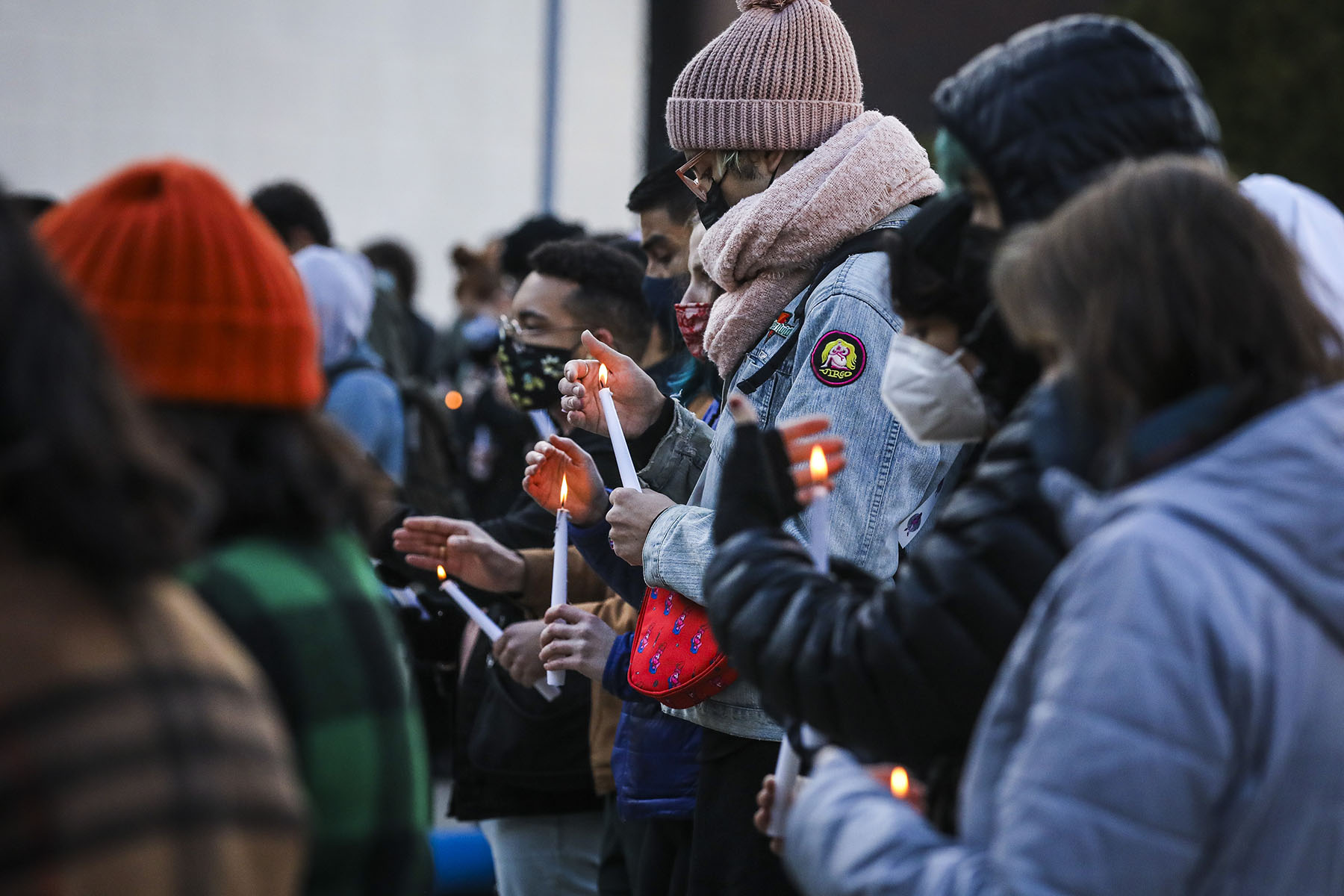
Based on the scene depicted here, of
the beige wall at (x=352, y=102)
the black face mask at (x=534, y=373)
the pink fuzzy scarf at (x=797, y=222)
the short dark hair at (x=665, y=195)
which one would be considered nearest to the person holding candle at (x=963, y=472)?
the pink fuzzy scarf at (x=797, y=222)

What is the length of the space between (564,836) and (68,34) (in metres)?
10.4

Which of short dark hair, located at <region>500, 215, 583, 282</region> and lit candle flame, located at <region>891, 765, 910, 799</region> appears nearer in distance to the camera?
lit candle flame, located at <region>891, 765, 910, 799</region>

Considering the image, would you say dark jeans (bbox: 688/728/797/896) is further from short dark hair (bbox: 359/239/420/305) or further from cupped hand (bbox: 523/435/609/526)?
short dark hair (bbox: 359/239/420/305)

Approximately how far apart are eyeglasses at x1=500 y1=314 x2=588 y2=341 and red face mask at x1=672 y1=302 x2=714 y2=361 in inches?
30.6

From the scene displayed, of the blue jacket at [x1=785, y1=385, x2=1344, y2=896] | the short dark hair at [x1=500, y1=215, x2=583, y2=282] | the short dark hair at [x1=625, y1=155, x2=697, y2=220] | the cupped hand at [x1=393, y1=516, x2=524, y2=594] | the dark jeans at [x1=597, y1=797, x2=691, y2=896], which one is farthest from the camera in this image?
the short dark hair at [x1=500, y1=215, x2=583, y2=282]

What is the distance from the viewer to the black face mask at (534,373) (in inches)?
149

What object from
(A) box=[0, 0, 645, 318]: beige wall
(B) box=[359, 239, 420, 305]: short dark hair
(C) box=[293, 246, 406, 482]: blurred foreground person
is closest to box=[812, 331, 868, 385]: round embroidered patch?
(C) box=[293, 246, 406, 482]: blurred foreground person

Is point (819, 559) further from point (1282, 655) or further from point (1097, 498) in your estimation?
point (1282, 655)

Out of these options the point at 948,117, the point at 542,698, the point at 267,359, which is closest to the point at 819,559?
the point at 948,117

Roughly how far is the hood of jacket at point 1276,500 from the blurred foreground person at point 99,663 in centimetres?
81

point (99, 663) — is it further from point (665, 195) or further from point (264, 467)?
point (665, 195)

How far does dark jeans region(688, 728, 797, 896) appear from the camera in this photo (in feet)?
8.32

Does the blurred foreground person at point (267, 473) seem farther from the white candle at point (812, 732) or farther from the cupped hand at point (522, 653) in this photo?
the cupped hand at point (522, 653)

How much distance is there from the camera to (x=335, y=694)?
4.41 ft
